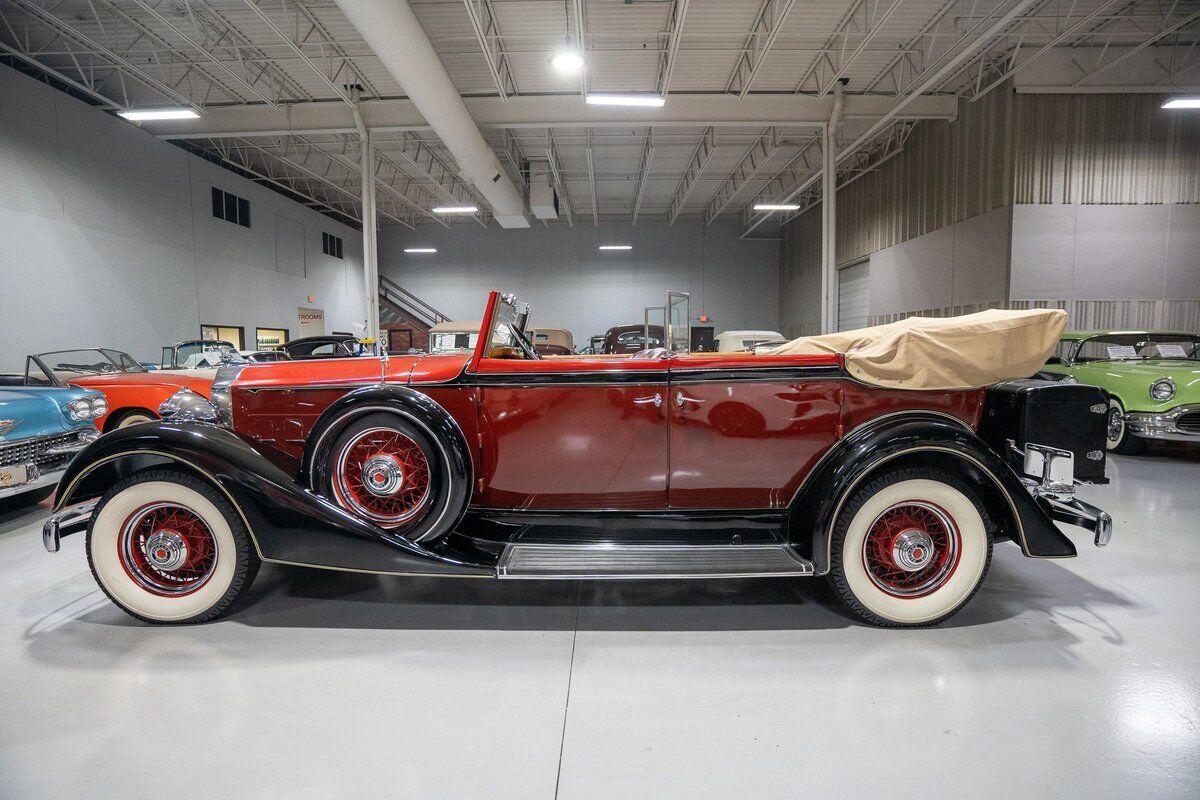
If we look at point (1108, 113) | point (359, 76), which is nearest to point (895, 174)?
point (1108, 113)

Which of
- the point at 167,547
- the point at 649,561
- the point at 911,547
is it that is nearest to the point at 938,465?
the point at 911,547

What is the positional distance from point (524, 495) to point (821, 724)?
5.41ft

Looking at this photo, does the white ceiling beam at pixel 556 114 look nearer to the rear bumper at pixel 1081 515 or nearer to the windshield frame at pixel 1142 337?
the windshield frame at pixel 1142 337

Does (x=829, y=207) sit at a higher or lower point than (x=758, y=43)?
lower

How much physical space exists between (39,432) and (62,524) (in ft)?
8.25

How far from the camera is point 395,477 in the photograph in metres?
2.76

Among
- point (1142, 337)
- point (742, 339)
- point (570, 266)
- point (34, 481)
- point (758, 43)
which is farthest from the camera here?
point (570, 266)

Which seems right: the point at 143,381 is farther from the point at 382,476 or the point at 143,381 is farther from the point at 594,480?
the point at 594,480

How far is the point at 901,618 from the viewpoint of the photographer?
255 cm

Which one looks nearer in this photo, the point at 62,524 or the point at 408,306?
the point at 62,524

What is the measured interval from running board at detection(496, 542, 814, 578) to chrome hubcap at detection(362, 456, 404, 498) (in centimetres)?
68

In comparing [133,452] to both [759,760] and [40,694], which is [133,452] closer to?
[40,694]

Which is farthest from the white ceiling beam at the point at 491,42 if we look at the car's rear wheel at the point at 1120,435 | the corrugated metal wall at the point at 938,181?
the car's rear wheel at the point at 1120,435

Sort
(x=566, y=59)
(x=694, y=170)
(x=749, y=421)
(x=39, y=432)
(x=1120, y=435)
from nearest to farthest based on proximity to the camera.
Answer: (x=749, y=421), (x=39, y=432), (x=1120, y=435), (x=566, y=59), (x=694, y=170)
